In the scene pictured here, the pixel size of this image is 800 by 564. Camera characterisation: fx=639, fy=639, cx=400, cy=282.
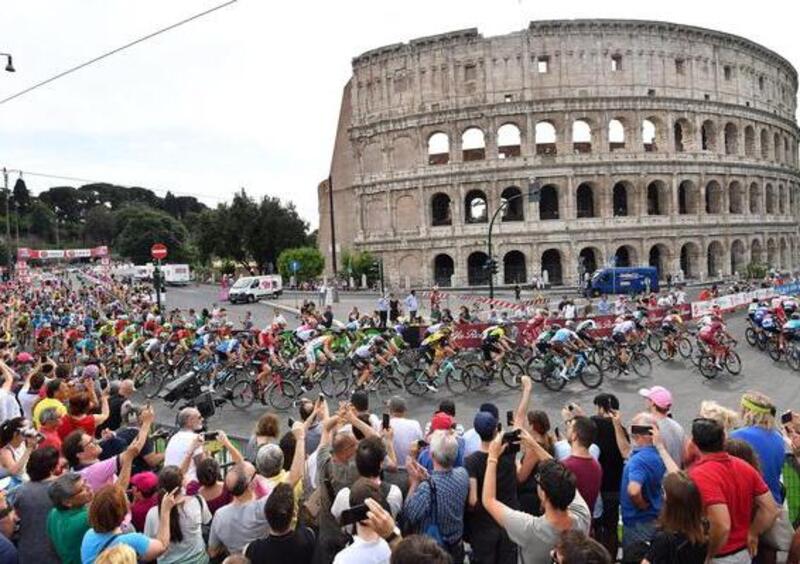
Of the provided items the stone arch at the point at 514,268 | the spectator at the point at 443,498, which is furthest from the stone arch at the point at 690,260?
the spectator at the point at 443,498

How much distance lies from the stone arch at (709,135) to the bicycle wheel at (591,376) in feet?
142

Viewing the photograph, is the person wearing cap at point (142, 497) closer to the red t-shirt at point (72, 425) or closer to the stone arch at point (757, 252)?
the red t-shirt at point (72, 425)

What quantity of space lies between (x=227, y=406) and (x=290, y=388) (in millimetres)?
1599

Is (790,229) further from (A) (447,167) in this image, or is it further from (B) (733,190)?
(A) (447,167)

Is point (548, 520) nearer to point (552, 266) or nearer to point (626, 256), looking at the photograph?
point (552, 266)

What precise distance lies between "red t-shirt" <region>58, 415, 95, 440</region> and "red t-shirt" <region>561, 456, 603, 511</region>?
17.8 feet

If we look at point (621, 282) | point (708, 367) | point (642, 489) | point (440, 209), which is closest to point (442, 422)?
point (642, 489)

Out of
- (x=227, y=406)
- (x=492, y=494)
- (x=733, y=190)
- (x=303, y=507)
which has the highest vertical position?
(x=733, y=190)

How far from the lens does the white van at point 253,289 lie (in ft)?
151

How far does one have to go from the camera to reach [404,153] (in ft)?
172

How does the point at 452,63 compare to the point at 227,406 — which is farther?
the point at 452,63

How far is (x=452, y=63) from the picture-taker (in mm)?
50000

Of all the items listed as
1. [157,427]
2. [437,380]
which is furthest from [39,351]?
[437,380]

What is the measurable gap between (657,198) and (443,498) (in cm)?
5361
